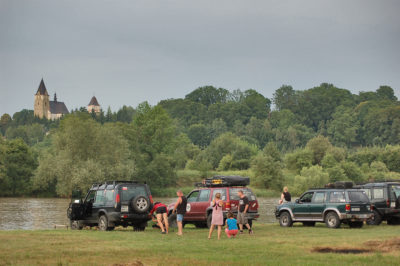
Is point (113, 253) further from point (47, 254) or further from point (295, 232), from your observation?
point (295, 232)

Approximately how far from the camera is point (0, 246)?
48.9ft

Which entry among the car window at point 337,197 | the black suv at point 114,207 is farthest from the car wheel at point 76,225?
the car window at point 337,197

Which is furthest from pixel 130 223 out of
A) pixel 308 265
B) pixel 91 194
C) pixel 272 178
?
pixel 272 178

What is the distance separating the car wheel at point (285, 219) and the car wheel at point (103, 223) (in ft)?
25.3

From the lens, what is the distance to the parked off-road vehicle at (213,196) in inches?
906

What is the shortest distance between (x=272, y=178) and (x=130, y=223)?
66836mm

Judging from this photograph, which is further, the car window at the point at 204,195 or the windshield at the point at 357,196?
the car window at the point at 204,195

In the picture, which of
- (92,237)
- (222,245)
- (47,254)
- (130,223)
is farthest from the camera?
(130,223)

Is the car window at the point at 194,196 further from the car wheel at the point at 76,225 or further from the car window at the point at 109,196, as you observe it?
the car wheel at the point at 76,225

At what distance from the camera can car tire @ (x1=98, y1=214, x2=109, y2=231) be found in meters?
22.1

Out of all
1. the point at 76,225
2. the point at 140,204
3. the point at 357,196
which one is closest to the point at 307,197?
the point at 357,196

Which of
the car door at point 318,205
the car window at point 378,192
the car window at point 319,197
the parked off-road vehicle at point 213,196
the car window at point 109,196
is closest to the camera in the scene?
the car window at point 109,196

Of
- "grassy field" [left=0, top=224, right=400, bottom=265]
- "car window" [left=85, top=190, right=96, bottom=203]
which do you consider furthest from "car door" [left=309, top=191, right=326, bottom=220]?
"car window" [left=85, top=190, right=96, bottom=203]

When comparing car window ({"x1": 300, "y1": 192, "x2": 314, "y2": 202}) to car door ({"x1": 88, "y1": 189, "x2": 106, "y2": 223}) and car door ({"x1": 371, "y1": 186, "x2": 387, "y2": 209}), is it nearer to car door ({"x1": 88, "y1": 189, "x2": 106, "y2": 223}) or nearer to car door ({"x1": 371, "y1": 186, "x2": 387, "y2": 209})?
car door ({"x1": 371, "y1": 186, "x2": 387, "y2": 209})
